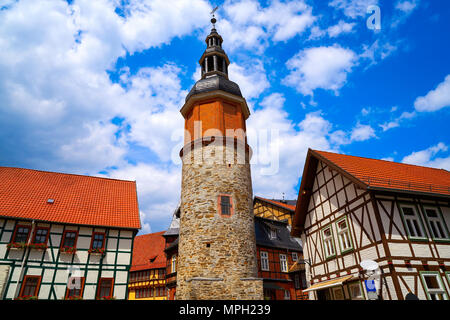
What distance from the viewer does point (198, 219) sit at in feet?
54.6

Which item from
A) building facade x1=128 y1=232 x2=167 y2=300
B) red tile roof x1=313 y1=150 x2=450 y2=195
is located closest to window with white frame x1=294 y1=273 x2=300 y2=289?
red tile roof x1=313 y1=150 x2=450 y2=195

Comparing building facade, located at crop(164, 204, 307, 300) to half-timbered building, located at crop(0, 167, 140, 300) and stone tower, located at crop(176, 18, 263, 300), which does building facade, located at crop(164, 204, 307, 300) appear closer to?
stone tower, located at crop(176, 18, 263, 300)

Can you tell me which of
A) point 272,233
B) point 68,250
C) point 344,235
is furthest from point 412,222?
point 68,250

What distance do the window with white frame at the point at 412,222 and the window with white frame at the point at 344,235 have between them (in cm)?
225

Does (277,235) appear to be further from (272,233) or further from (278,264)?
(278,264)

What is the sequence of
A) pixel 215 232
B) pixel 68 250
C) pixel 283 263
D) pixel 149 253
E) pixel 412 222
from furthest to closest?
pixel 149 253, pixel 283 263, pixel 215 232, pixel 68 250, pixel 412 222

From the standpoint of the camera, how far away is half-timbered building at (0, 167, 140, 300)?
48.4ft

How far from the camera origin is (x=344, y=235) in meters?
13.0

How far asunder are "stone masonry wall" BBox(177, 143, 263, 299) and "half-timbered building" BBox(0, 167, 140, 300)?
12.0 ft

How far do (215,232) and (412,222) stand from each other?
9396mm

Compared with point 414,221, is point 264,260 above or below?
above

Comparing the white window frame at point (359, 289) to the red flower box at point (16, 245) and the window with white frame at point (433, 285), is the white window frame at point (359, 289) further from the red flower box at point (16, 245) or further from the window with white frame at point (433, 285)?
the red flower box at point (16, 245)
